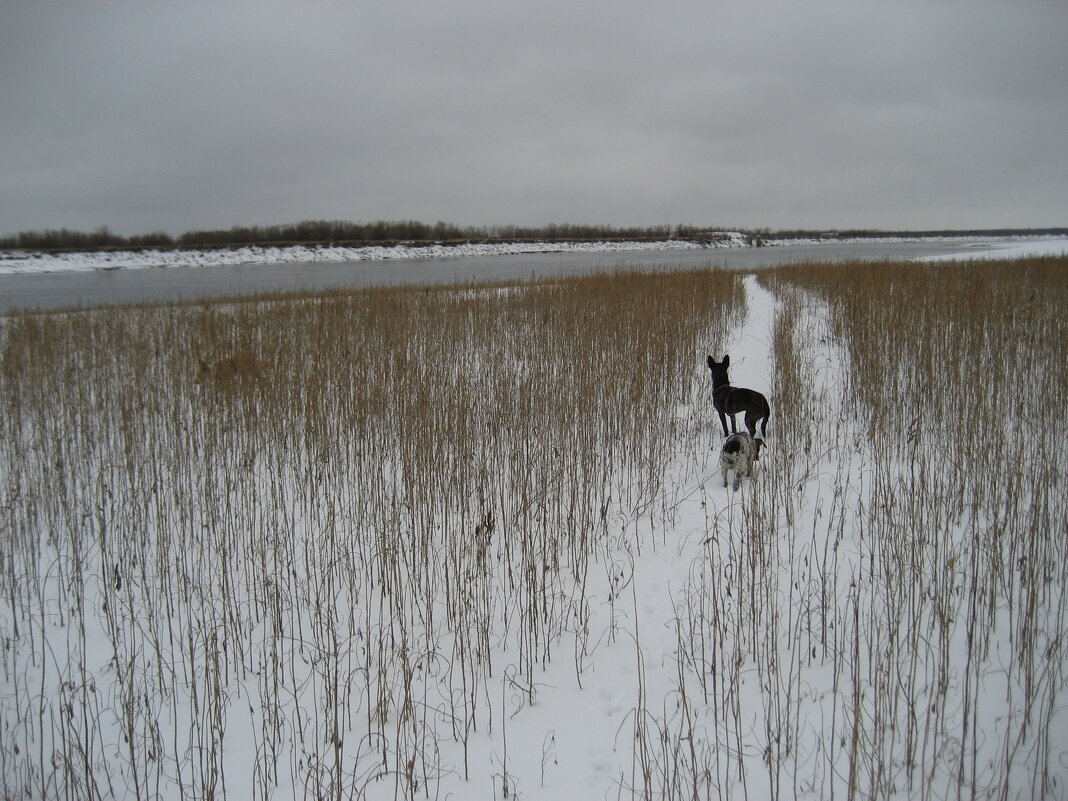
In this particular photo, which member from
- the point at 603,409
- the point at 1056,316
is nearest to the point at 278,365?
the point at 603,409

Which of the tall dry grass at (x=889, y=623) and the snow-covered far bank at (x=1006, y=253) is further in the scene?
the snow-covered far bank at (x=1006, y=253)

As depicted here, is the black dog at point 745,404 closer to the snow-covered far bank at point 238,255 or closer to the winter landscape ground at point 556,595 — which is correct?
the winter landscape ground at point 556,595

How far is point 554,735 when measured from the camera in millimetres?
1847

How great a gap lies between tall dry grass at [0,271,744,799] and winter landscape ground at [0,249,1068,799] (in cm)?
3

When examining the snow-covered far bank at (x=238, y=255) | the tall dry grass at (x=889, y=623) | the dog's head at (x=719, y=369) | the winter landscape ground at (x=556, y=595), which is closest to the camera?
the tall dry grass at (x=889, y=623)

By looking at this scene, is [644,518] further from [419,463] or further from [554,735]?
[554,735]

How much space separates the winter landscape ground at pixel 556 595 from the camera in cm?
168

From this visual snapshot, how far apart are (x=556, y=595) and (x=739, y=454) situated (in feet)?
4.53

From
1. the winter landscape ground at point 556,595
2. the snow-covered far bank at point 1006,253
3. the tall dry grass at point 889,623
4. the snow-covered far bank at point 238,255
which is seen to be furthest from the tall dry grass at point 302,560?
the snow-covered far bank at point 238,255

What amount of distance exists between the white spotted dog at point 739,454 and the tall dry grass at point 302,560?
0.47m

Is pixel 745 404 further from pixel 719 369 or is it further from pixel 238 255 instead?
pixel 238 255

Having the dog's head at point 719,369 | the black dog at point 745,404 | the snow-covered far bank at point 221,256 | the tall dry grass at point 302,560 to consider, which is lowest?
the tall dry grass at point 302,560

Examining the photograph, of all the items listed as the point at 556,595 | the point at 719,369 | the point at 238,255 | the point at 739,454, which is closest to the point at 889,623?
the point at 556,595

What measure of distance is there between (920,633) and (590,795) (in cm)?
127
